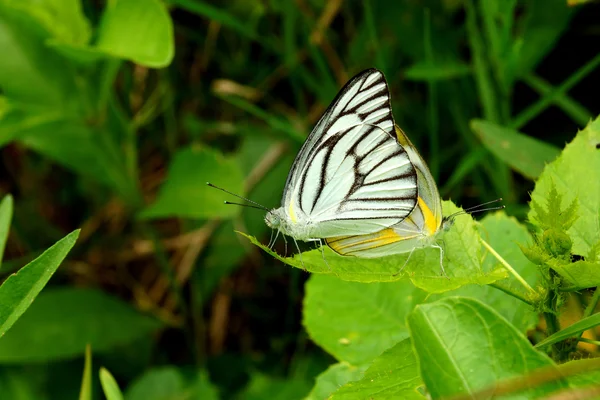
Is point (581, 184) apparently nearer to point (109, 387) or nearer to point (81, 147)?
point (109, 387)

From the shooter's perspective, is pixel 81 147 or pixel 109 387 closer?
pixel 109 387

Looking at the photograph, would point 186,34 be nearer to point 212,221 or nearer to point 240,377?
point 212,221

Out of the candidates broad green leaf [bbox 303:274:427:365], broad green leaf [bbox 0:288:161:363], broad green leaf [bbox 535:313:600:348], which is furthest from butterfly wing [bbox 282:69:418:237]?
broad green leaf [bbox 0:288:161:363]

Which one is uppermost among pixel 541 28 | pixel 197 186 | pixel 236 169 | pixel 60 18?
pixel 541 28

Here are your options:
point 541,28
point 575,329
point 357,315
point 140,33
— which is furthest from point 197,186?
point 575,329

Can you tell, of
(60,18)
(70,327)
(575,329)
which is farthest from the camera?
(70,327)

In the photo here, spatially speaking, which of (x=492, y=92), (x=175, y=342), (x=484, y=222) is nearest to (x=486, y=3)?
(x=492, y=92)

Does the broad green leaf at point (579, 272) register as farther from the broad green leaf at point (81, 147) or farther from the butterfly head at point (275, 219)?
the broad green leaf at point (81, 147)
